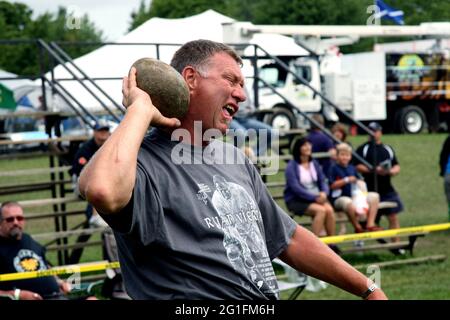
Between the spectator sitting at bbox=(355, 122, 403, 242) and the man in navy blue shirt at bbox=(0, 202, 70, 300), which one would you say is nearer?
the man in navy blue shirt at bbox=(0, 202, 70, 300)

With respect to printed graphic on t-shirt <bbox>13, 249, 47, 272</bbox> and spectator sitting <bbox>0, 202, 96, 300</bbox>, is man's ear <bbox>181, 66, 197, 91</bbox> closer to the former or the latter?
spectator sitting <bbox>0, 202, 96, 300</bbox>

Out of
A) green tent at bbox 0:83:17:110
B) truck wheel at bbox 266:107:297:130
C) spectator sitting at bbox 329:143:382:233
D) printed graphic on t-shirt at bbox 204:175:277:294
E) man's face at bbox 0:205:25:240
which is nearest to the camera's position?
printed graphic on t-shirt at bbox 204:175:277:294

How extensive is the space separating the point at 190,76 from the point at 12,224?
5.78 meters

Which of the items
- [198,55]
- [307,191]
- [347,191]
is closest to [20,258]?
[307,191]

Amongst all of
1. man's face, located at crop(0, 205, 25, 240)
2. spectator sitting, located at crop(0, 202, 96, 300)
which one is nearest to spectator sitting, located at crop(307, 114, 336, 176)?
spectator sitting, located at crop(0, 202, 96, 300)

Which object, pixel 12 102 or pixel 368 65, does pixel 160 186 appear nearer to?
pixel 12 102

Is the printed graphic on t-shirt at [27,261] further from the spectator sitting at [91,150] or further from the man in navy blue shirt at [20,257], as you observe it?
the spectator sitting at [91,150]

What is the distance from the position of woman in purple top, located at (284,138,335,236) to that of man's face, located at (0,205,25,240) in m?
3.97

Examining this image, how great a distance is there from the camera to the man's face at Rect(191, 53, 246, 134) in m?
3.30

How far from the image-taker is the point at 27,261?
8875 mm

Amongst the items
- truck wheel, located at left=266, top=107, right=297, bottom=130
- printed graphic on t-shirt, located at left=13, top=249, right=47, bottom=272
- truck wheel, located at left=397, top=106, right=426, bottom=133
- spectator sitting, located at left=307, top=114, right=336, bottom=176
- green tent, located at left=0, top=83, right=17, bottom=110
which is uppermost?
green tent, located at left=0, top=83, right=17, bottom=110

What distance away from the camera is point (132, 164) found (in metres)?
2.83
